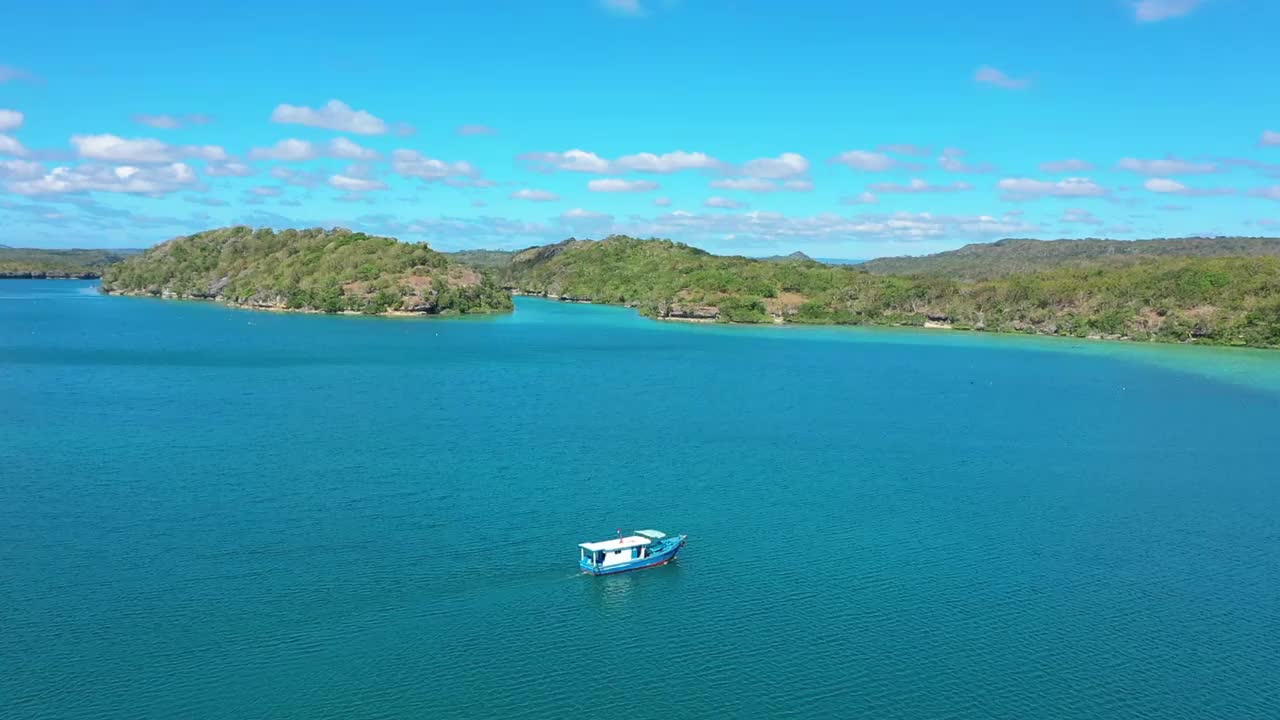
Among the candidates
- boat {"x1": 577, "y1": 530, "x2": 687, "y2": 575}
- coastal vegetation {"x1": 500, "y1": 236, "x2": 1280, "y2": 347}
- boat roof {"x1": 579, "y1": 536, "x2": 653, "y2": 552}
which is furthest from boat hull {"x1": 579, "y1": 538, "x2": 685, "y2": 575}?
coastal vegetation {"x1": 500, "y1": 236, "x2": 1280, "y2": 347}

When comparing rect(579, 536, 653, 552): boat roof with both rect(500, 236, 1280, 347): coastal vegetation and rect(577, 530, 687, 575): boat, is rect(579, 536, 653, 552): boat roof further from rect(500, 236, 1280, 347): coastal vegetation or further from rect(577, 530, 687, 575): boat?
rect(500, 236, 1280, 347): coastal vegetation

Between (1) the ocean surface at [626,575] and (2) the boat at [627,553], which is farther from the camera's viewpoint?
(2) the boat at [627,553]

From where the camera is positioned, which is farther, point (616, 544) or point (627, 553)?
point (627, 553)

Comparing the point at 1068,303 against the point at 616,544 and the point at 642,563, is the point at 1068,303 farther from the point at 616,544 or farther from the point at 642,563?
the point at 616,544

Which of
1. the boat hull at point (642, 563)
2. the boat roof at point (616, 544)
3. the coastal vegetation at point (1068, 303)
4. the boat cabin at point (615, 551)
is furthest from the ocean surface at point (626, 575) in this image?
the coastal vegetation at point (1068, 303)

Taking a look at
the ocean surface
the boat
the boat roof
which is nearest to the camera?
the ocean surface

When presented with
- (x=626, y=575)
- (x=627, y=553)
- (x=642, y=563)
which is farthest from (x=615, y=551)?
(x=642, y=563)

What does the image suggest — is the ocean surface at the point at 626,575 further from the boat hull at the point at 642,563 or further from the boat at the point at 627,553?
the boat at the point at 627,553
